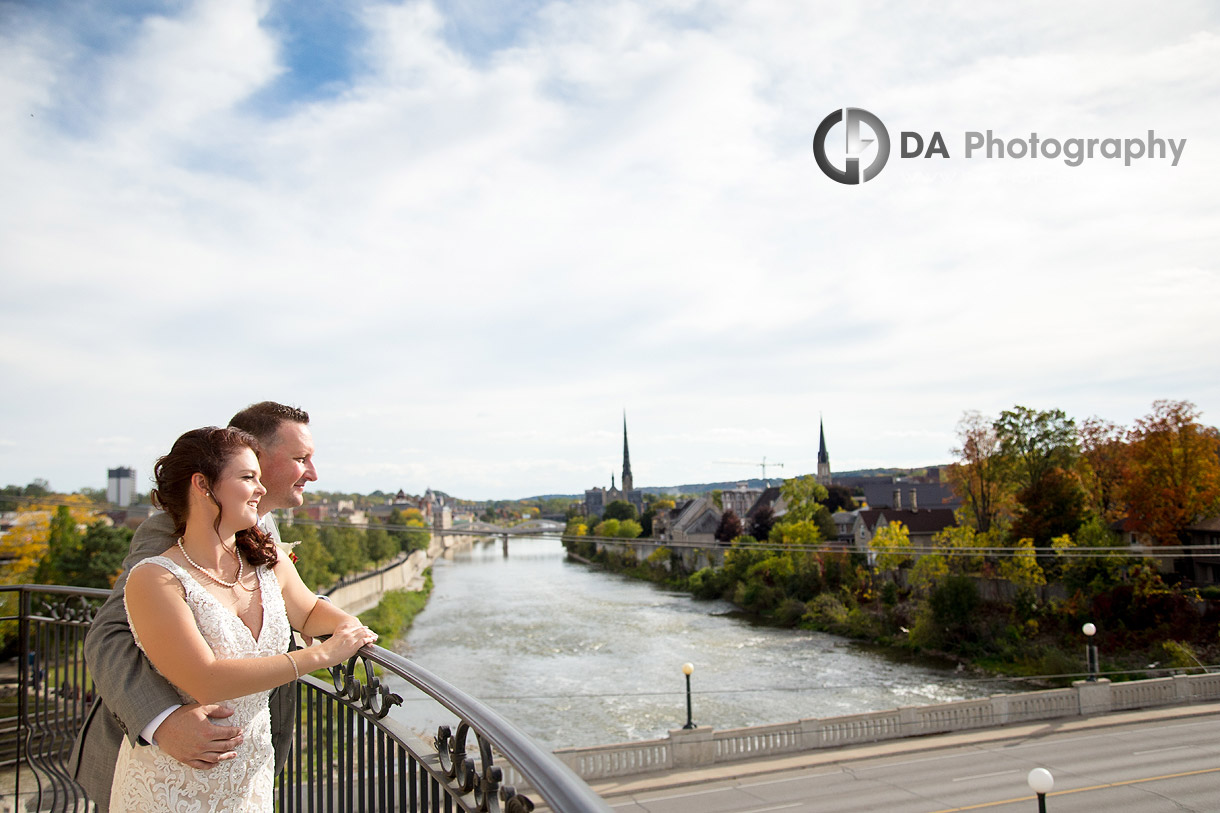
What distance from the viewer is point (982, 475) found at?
36.0m

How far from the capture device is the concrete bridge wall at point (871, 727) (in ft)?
50.0

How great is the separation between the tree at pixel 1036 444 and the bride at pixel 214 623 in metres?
38.2

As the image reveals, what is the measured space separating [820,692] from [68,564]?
92.8 feet

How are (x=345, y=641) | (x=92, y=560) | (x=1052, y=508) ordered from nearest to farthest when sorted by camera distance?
(x=345, y=641) → (x=92, y=560) → (x=1052, y=508)

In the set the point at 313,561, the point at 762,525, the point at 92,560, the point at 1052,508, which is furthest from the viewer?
the point at 762,525

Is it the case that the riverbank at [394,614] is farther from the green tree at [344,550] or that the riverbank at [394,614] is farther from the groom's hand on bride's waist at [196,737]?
the groom's hand on bride's waist at [196,737]

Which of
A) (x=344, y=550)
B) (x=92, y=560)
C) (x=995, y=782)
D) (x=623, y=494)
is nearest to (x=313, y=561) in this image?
(x=344, y=550)

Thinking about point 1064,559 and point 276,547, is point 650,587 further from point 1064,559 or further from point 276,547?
point 276,547

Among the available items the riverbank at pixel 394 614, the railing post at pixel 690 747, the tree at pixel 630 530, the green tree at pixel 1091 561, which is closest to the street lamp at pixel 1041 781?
the railing post at pixel 690 747

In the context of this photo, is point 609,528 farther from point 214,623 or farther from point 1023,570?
point 214,623

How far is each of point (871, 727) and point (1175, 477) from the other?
70.0 feet

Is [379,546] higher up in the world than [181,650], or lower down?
lower down

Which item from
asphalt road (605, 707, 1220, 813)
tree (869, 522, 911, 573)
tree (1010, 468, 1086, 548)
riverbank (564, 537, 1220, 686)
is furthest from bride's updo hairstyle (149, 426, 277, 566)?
tree (869, 522, 911, 573)

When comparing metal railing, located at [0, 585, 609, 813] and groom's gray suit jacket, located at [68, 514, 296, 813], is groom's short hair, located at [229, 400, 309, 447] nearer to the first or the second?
groom's gray suit jacket, located at [68, 514, 296, 813]
